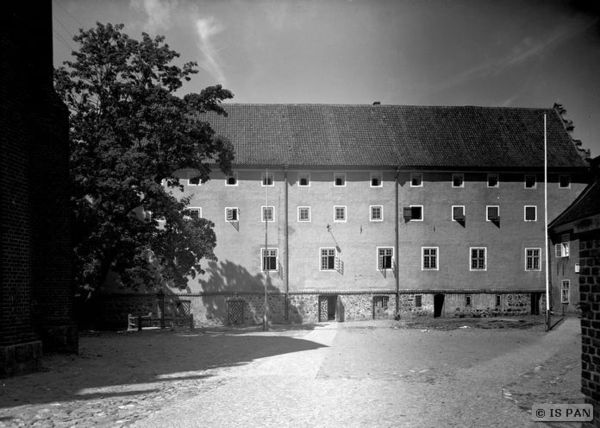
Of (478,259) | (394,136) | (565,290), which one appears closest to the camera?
(565,290)

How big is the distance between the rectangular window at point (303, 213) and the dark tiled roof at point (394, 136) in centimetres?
324

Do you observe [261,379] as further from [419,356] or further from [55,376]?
[419,356]

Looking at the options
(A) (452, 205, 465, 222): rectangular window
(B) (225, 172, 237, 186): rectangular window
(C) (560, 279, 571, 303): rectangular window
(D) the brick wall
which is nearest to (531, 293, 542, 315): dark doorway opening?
(C) (560, 279, 571, 303): rectangular window

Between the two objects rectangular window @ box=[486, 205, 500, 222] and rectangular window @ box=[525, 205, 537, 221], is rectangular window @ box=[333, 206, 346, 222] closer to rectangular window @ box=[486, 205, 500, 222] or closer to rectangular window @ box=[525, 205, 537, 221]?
rectangular window @ box=[486, 205, 500, 222]

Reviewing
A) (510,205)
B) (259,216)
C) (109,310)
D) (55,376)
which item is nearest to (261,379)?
(55,376)

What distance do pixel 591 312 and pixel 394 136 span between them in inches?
1368

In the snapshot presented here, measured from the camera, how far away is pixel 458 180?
37.5 m

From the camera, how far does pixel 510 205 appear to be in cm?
3731

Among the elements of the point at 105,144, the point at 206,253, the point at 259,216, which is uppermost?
the point at 105,144

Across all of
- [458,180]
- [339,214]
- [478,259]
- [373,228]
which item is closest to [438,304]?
[478,259]

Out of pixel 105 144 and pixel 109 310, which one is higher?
pixel 105 144

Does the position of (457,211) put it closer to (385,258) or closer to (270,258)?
(385,258)

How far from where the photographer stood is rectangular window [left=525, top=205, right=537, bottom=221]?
37344mm

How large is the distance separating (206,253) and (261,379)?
16.2 metres
